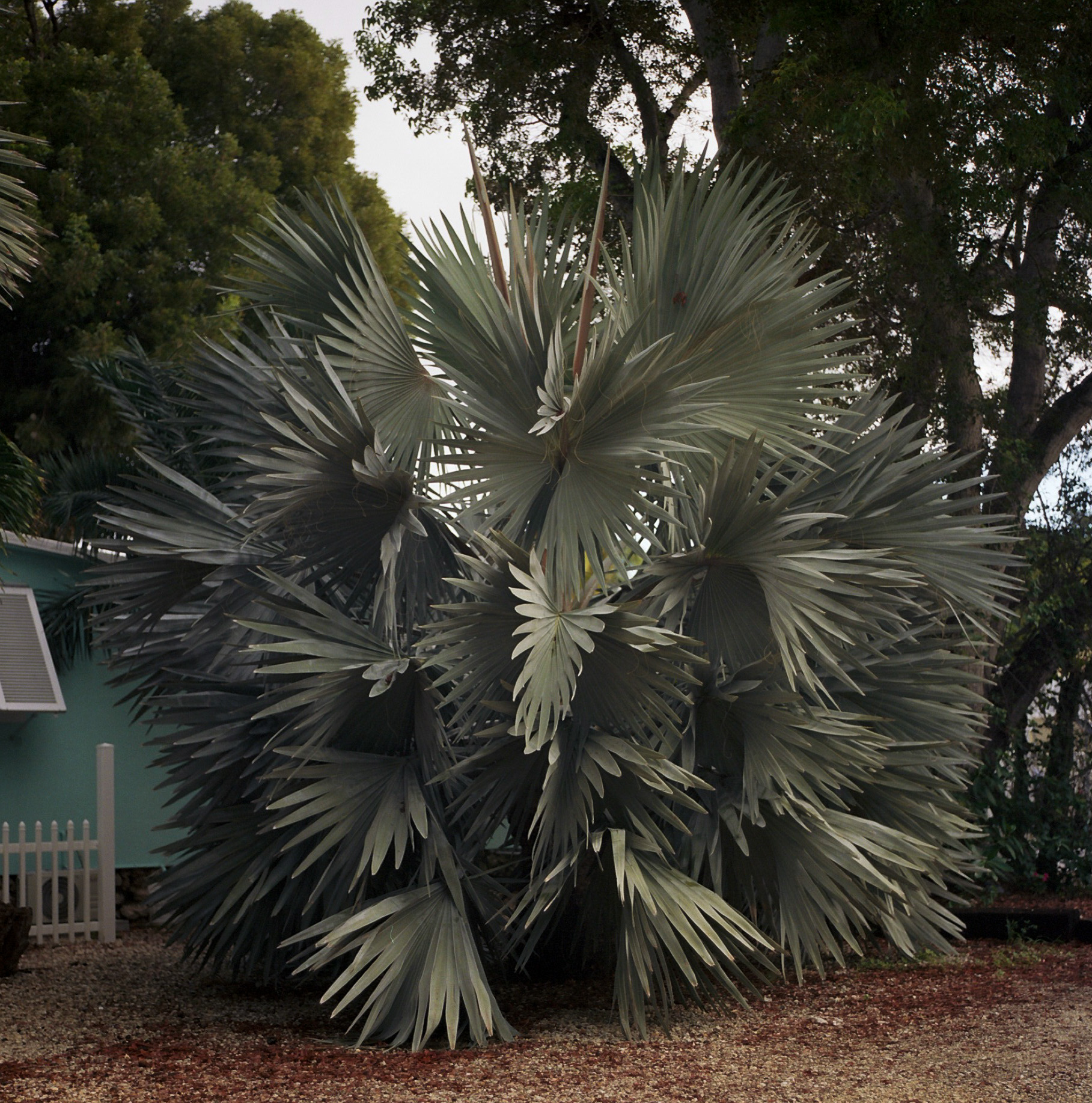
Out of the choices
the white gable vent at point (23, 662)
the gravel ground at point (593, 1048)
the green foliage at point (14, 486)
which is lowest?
the gravel ground at point (593, 1048)

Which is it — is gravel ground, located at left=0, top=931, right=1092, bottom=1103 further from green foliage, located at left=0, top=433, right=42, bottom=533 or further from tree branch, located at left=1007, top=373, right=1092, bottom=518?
tree branch, located at left=1007, top=373, right=1092, bottom=518

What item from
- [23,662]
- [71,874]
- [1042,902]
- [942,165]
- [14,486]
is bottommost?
[1042,902]

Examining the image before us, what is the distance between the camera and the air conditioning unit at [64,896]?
8969 millimetres

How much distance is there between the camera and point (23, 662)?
937 centimetres

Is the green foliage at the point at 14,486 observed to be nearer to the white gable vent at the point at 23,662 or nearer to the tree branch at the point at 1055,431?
the white gable vent at the point at 23,662

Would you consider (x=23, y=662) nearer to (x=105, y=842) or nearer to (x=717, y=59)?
(x=105, y=842)

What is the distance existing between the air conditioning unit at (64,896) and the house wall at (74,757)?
16.9 inches

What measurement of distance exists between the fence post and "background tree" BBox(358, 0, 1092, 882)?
6443 mm

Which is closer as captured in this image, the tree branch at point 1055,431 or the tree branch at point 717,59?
the tree branch at point 1055,431

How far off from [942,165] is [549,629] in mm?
5543

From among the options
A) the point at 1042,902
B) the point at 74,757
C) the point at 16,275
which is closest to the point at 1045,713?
the point at 1042,902

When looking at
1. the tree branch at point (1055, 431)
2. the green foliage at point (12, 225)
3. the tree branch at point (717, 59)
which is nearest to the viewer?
the green foliage at point (12, 225)

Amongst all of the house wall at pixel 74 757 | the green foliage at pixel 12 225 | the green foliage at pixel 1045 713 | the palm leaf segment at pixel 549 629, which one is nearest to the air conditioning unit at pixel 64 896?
the house wall at pixel 74 757

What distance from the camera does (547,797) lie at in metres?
5.38
